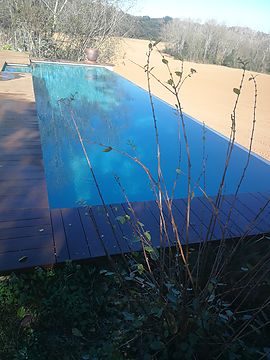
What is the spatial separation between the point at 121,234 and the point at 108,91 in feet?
19.3

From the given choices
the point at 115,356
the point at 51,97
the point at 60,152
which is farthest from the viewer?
the point at 51,97

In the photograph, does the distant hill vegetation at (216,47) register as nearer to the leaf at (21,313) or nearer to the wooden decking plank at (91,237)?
the wooden decking plank at (91,237)

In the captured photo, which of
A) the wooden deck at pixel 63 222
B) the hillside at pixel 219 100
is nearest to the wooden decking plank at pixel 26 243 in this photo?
the wooden deck at pixel 63 222

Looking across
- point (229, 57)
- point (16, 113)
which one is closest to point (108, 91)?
point (16, 113)

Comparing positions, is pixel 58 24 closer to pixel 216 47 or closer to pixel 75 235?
pixel 75 235

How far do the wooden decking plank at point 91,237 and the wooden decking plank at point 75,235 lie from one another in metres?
0.03

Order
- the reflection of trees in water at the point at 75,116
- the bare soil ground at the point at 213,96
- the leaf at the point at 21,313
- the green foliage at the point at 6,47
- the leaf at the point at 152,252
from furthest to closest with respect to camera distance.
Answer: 1. the green foliage at the point at 6,47
2. the bare soil ground at the point at 213,96
3. the reflection of trees in water at the point at 75,116
4. the leaf at the point at 21,313
5. the leaf at the point at 152,252

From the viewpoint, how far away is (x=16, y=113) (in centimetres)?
440

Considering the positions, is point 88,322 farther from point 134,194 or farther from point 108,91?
point 108,91

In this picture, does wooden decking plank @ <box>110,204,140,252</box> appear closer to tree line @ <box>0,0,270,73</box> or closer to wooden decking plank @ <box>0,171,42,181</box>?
wooden decking plank @ <box>0,171,42,181</box>

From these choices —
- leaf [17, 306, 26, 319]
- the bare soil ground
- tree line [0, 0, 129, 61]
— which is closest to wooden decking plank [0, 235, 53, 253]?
leaf [17, 306, 26, 319]

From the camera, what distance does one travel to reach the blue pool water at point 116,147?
3.44 meters

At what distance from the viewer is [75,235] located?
2.05 m

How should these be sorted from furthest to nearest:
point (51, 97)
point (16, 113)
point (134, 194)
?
point (51, 97), point (16, 113), point (134, 194)
